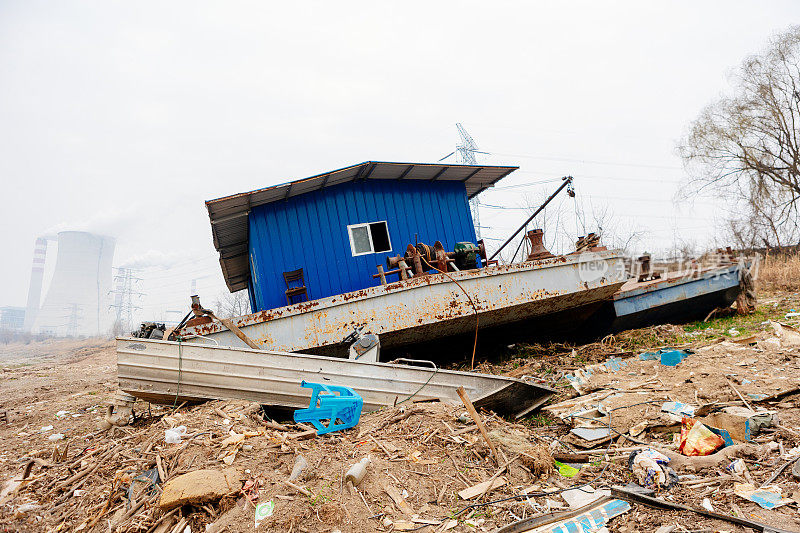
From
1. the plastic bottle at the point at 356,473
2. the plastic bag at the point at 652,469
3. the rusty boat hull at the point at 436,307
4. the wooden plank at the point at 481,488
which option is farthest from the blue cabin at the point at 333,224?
the plastic bag at the point at 652,469

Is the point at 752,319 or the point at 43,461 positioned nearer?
the point at 43,461

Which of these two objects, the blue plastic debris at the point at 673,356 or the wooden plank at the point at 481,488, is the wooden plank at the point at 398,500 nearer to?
the wooden plank at the point at 481,488

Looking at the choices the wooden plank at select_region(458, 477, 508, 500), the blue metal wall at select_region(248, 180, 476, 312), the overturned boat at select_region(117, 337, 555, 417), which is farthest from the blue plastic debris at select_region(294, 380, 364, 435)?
the blue metal wall at select_region(248, 180, 476, 312)

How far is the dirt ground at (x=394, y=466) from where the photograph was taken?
2787 mm

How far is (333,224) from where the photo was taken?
28.9 ft

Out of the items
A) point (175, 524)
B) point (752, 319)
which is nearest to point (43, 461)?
point (175, 524)

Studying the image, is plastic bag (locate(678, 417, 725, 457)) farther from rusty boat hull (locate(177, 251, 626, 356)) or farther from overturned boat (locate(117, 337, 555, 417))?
rusty boat hull (locate(177, 251, 626, 356))

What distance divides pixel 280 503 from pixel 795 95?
84.9 feet

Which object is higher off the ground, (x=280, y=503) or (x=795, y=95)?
(x=795, y=95)

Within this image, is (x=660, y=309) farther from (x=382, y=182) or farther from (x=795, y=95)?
(x=795, y=95)

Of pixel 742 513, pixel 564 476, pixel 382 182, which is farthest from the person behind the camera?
pixel 382 182

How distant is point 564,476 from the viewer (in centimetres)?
361

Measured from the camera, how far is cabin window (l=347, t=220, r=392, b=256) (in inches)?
349

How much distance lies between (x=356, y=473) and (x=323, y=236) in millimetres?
6159
